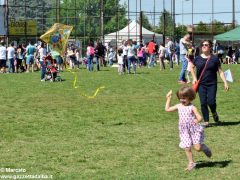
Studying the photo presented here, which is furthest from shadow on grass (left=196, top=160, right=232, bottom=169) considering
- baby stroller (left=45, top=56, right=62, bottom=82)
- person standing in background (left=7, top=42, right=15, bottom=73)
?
person standing in background (left=7, top=42, right=15, bottom=73)

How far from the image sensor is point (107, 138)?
1047 cm

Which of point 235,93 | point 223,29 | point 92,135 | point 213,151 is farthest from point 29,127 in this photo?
point 223,29

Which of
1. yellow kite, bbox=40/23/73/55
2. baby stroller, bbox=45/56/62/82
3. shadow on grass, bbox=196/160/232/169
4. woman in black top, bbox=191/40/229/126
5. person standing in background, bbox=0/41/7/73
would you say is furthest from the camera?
person standing in background, bbox=0/41/7/73

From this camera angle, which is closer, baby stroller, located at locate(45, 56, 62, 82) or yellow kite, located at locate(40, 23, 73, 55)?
baby stroller, located at locate(45, 56, 62, 82)

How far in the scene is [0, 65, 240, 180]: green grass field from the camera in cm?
795

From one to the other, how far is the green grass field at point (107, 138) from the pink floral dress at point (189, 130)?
340 millimetres

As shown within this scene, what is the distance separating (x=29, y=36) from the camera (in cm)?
4650

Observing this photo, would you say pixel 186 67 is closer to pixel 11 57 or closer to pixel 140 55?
pixel 11 57

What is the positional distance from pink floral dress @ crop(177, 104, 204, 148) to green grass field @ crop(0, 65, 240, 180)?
0.34 meters

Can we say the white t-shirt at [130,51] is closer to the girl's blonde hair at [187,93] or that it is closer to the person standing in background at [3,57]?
the person standing in background at [3,57]

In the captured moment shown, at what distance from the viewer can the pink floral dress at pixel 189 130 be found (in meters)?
8.17

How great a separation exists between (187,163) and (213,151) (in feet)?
3.29

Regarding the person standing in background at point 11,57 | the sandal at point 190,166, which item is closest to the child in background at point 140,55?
the person standing in background at point 11,57

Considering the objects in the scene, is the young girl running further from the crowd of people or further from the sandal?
the sandal
